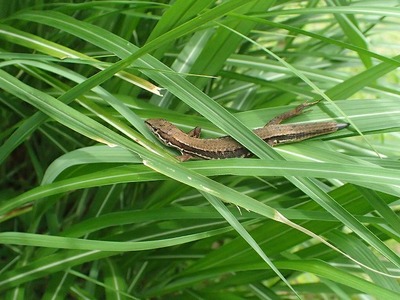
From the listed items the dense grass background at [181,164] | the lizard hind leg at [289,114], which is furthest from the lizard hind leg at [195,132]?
the lizard hind leg at [289,114]

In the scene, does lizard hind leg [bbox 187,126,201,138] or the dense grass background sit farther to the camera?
lizard hind leg [bbox 187,126,201,138]

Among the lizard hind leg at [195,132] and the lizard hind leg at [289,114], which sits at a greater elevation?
the lizard hind leg at [289,114]

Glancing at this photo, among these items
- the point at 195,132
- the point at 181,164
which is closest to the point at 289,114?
the point at 195,132

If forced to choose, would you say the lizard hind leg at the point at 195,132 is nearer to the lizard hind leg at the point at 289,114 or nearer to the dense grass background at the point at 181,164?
the dense grass background at the point at 181,164

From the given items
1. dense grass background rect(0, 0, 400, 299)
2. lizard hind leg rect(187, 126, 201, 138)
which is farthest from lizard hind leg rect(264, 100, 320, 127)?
lizard hind leg rect(187, 126, 201, 138)

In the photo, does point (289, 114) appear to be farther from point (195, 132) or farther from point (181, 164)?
point (181, 164)

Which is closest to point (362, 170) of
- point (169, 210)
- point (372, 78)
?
point (372, 78)

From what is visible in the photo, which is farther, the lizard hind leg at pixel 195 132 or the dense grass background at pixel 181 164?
the lizard hind leg at pixel 195 132

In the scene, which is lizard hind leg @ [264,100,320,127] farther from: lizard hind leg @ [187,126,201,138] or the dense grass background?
lizard hind leg @ [187,126,201,138]

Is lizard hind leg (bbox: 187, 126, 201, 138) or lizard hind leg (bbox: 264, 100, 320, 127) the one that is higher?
lizard hind leg (bbox: 264, 100, 320, 127)
